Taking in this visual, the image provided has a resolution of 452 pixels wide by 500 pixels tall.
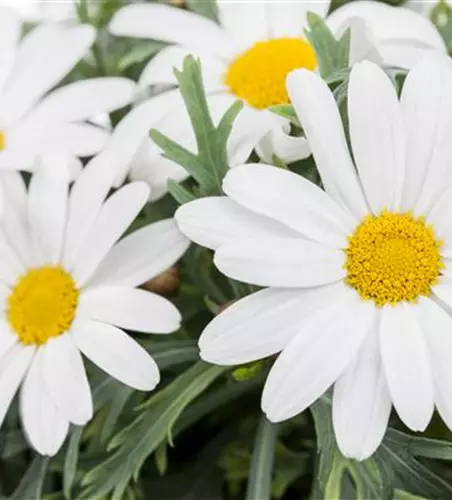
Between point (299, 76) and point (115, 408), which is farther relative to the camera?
point (115, 408)

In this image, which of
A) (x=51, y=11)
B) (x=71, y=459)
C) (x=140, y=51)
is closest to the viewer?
(x=71, y=459)

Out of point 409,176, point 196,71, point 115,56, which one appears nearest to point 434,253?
point 409,176

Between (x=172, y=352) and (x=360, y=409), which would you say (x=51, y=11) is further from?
(x=360, y=409)

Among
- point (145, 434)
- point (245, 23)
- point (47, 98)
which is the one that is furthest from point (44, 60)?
point (145, 434)

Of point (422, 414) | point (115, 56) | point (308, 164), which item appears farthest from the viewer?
point (115, 56)

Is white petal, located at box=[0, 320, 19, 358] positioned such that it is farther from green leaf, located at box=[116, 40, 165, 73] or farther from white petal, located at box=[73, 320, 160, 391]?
green leaf, located at box=[116, 40, 165, 73]

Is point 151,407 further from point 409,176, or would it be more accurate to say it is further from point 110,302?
point 409,176

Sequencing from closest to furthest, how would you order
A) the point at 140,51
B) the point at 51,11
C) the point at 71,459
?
the point at 71,459
the point at 140,51
the point at 51,11


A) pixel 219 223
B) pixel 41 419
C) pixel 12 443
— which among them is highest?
pixel 219 223
